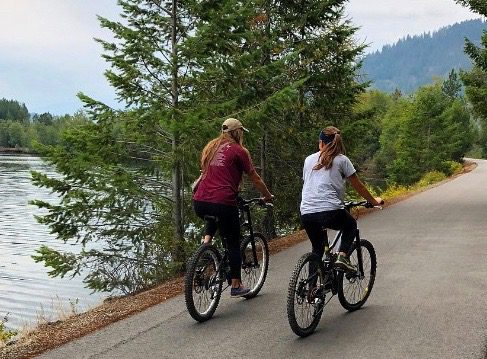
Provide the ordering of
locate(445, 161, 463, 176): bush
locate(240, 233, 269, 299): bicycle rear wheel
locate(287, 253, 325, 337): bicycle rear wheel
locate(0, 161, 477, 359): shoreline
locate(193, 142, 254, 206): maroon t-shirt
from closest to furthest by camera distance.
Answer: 1. locate(287, 253, 325, 337): bicycle rear wheel
2. locate(0, 161, 477, 359): shoreline
3. locate(193, 142, 254, 206): maroon t-shirt
4. locate(240, 233, 269, 299): bicycle rear wheel
5. locate(445, 161, 463, 176): bush

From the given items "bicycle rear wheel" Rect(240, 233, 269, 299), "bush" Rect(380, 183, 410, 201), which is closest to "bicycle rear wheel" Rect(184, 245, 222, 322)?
"bicycle rear wheel" Rect(240, 233, 269, 299)

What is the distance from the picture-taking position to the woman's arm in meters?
6.03

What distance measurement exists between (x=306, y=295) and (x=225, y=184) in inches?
60.4

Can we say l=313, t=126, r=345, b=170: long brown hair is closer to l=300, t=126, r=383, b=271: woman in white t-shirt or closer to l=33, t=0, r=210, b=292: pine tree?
l=300, t=126, r=383, b=271: woman in white t-shirt

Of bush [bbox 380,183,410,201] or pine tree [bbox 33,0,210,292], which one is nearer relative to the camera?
pine tree [bbox 33,0,210,292]

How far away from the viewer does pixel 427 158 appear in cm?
4900

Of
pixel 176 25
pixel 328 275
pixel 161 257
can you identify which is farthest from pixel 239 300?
pixel 176 25

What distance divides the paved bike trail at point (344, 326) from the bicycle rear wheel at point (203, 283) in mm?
159

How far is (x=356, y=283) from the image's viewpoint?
21.9 ft

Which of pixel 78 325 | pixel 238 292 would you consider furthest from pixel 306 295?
pixel 78 325

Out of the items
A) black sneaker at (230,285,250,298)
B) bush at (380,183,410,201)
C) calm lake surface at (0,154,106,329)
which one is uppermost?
black sneaker at (230,285,250,298)

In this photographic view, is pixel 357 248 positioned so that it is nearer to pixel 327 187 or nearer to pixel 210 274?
pixel 327 187

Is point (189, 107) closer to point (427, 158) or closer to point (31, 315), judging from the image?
point (31, 315)

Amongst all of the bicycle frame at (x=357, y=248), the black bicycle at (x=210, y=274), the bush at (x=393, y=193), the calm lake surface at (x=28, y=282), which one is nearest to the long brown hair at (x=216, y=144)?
the black bicycle at (x=210, y=274)
